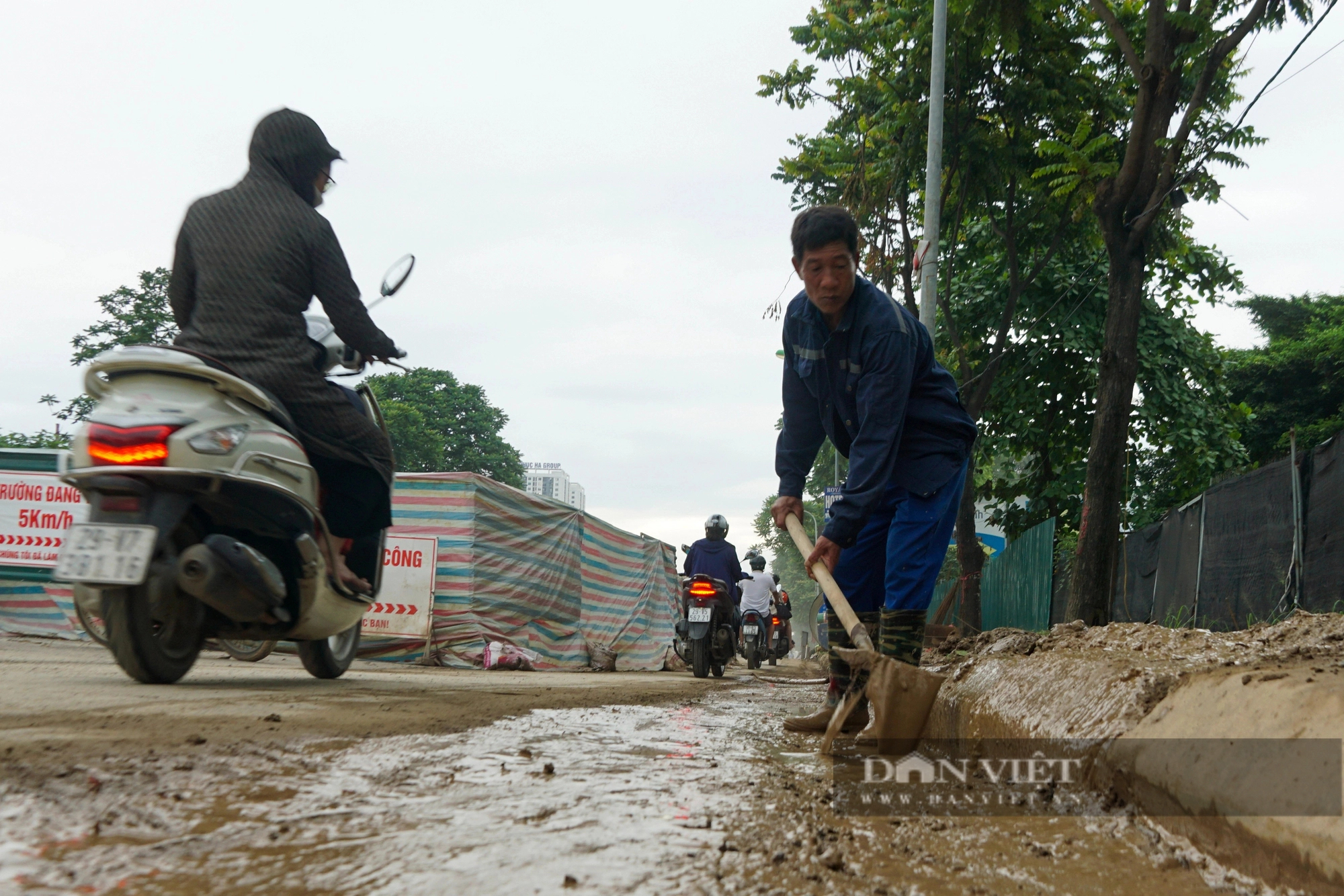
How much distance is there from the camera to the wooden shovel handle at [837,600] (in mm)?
3092

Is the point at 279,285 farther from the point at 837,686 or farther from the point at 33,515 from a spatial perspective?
the point at 33,515

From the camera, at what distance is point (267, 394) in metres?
3.64

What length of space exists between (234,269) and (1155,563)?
10017 millimetres

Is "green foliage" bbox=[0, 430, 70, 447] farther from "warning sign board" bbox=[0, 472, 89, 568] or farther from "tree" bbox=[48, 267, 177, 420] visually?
"warning sign board" bbox=[0, 472, 89, 568]

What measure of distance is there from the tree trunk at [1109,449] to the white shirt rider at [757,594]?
21.3ft

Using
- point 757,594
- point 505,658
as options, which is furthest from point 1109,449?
point 757,594

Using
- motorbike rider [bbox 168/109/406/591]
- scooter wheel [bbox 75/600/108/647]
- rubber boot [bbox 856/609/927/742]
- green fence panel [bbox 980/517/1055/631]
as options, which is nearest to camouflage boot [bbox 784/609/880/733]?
rubber boot [bbox 856/609/927/742]

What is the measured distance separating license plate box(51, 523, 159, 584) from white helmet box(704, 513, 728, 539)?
327 inches

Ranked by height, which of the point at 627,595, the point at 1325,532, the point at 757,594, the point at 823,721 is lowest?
the point at 627,595

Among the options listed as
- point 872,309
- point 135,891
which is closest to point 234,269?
point 872,309

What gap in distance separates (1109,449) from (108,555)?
7902 mm

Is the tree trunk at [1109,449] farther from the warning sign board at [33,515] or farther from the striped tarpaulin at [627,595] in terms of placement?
the warning sign board at [33,515]

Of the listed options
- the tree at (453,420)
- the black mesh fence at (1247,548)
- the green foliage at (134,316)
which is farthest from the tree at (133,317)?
the black mesh fence at (1247,548)

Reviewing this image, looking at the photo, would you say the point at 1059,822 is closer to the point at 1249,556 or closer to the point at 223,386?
the point at 223,386
